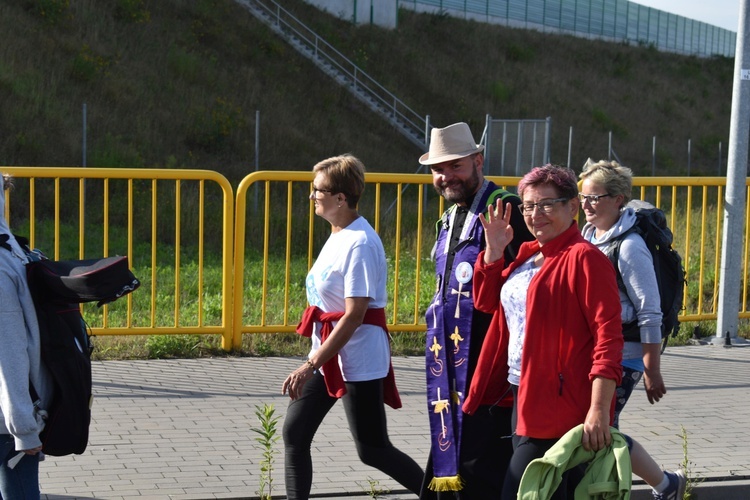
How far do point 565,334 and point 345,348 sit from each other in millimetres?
1237

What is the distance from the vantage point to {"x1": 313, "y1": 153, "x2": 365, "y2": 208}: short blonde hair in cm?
483

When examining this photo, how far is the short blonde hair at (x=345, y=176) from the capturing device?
483 centimetres

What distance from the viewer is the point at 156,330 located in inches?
339

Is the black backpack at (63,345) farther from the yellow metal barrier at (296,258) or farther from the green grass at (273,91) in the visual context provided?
the green grass at (273,91)

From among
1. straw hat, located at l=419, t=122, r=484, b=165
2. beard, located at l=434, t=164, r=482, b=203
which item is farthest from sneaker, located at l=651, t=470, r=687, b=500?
straw hat, located at l=419, t=122, r=484, b=165

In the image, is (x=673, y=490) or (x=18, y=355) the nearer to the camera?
(x=18, y=355)

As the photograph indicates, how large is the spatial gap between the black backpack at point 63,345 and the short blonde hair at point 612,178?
7.73 feet

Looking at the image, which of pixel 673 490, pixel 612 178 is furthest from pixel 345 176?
pixel 673 490

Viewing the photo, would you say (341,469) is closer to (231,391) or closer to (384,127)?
(231,391)

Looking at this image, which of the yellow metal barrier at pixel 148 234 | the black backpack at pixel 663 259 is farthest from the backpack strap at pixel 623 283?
the yellow metal barrier at pixel 148 234

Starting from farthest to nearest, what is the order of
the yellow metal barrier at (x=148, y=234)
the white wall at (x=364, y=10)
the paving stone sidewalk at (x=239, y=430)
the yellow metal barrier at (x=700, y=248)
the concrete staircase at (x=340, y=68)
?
the white wall at (x=364, y=10) → the concrete staircase at (x=340, y=68) → the yellow metal barrier at (x=700, y=248) → the yellow metal barrier at (x=148, y=234) → the paving stone sidewalk at (x=239, y=430)

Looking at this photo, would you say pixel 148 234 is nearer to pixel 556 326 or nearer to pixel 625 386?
pixel 625 386

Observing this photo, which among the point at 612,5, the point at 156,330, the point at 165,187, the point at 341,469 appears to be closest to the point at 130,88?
the point at 165,187

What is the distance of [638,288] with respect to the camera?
4.84 meters
